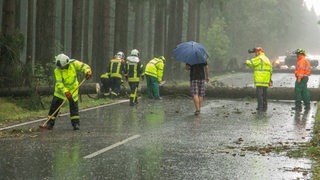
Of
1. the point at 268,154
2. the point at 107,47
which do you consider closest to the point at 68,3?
the point at 107,47

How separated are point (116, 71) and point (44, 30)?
3.03m

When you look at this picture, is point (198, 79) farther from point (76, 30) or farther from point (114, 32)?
point (76, 30)

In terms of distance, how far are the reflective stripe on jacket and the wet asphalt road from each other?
163 inches

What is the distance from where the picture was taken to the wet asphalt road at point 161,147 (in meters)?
8.25

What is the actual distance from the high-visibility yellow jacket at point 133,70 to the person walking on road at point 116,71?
0.87 meters

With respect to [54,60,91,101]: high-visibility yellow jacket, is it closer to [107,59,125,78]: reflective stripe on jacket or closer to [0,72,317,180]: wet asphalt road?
[0,72,317,180]: wet asphalt road

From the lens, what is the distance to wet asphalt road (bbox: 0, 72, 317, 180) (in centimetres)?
825

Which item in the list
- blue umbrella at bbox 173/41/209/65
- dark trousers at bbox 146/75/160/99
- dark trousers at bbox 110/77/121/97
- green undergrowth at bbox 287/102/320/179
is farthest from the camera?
dark trousers at bbox 146/75/160/99

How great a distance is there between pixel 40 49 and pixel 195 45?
701cm

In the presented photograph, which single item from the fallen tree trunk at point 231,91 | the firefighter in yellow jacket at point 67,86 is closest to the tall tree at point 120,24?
the fallen tree trunk at point 231,91

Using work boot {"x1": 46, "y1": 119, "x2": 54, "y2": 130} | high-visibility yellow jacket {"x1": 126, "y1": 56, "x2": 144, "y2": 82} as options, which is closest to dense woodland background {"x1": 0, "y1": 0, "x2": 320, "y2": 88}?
high-visibility yellow jacket {"x1": 126, "y1": 56, "x2": 144, "y2": 82}

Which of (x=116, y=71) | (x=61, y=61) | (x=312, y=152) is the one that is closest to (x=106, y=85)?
(x=116, y=71)

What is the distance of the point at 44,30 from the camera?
21250 mm

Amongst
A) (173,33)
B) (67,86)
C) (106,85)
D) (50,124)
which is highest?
(173,33)
